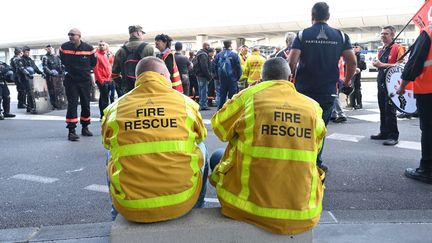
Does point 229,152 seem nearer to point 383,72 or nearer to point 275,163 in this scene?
point 275,163

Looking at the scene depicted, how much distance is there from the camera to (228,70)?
434 inches

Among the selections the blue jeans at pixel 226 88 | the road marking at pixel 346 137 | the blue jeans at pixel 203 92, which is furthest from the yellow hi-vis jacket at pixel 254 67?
the road marking at pixel 346 137

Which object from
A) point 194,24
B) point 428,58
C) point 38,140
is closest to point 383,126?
point 428,58

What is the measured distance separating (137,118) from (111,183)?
462 mm

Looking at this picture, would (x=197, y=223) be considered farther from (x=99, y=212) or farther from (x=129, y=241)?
(x=99, y=212)

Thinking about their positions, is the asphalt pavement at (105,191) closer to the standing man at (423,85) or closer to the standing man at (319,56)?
the standing man at (423,85)

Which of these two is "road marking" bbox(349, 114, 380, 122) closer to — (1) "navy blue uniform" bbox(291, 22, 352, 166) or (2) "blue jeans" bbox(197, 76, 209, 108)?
(2) "blue jeans" bbox(197, 76, 209, 108)

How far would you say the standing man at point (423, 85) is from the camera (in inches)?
188

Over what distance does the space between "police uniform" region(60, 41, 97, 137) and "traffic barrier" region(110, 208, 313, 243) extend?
215 inches

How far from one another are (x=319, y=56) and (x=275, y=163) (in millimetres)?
2568

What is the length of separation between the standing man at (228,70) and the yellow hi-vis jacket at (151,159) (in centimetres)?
831

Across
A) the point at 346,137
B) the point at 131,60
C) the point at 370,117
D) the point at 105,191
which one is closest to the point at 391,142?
the point at 346,137

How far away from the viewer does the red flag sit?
4.86m

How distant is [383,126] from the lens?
735cm
